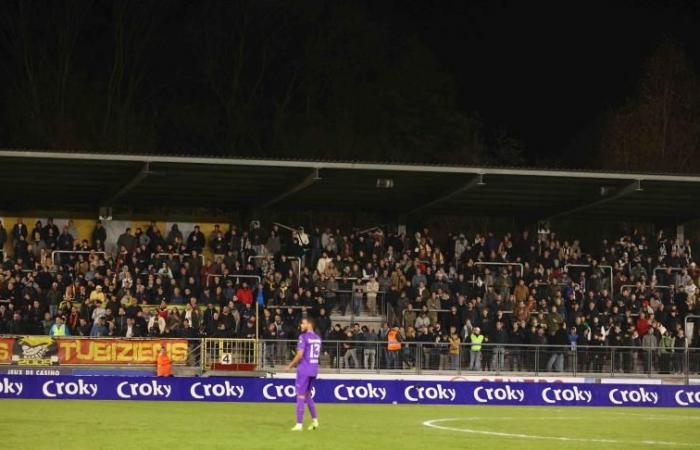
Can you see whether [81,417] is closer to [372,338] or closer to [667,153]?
[372,338]

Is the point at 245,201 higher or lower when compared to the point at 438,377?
higher

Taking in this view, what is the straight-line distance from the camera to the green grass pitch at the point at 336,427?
19.0 metres

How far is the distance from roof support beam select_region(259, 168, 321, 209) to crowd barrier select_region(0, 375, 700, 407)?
7.90 meters

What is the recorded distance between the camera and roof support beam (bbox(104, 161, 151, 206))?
120 ft

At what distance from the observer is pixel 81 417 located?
76.5ft

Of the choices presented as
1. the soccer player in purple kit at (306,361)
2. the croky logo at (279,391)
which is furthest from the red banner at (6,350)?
the soccer player in purple kit at (306,361)

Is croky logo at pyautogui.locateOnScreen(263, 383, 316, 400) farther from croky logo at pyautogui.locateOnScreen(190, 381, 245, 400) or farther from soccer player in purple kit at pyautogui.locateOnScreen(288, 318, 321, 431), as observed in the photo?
soccer player in purple kit at pyautogui.locateOnScreen(288, 318, 321, 431)

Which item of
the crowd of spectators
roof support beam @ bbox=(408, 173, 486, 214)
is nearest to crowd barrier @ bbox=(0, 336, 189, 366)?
the crowd of spectators

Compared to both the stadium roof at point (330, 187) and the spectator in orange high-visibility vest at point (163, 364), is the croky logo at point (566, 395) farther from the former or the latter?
the spectator in orange high-visibility vest at point (163, 364)

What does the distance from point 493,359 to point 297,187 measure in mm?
7804

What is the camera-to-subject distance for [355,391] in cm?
3059

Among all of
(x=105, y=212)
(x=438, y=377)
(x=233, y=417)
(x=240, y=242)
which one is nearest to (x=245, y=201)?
(x=240, y=242)

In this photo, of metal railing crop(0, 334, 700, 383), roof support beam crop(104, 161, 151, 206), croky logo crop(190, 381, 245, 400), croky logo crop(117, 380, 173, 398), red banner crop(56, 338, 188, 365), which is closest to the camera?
croky logo crop(117, 380, 173, 398)

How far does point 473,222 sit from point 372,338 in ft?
88.2
